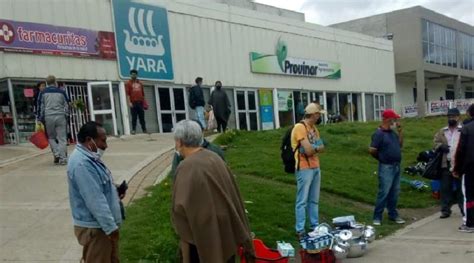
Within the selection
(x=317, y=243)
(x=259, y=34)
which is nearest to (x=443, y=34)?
(x=259, y=34)

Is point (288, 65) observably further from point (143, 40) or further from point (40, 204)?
point (40, 204)

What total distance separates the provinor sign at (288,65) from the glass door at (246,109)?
1254 mm

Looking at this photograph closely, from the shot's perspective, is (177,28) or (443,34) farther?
(443,34)

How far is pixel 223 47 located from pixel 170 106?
4144mm

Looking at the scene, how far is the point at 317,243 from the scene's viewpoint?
203 inches

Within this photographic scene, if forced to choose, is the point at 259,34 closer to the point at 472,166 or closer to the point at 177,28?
the point at 177,28

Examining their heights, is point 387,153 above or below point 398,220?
above

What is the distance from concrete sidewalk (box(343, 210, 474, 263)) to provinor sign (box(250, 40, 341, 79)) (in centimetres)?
1699

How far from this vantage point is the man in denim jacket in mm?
3750

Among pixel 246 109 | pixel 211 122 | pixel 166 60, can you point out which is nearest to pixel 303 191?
pixel 211 122

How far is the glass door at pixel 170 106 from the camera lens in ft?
63.2

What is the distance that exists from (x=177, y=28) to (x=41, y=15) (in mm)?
5876

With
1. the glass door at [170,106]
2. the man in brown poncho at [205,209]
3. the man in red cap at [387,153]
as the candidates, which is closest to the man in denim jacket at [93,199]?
the man in brown poncho at [205,209]

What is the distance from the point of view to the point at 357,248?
5770mm
